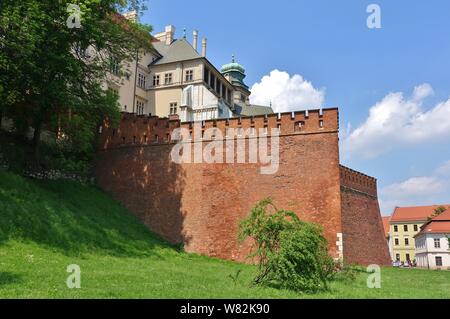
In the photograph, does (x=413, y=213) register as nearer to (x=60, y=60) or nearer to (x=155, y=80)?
(x=155, y=80)

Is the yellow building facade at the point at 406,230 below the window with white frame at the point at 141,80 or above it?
below

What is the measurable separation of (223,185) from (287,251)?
1220cm

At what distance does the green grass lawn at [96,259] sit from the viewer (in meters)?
9.99

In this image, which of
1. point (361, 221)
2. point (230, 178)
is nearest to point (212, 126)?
point (230, 178)

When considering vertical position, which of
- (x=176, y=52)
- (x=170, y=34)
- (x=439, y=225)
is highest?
(x=170, y=34)

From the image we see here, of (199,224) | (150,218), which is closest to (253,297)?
(199,224)

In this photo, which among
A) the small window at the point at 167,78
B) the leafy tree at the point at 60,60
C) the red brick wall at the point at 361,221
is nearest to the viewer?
the leafy tree at the point at 60,60

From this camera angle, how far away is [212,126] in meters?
24.2

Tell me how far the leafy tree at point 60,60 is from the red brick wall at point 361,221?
45.5ft

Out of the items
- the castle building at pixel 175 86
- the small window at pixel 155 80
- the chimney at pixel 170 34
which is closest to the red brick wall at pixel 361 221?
the castle building at pixel 175 86

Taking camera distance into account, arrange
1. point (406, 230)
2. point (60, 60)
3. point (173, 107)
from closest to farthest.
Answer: point (60, 60), point (173, 107), point (406, 230)

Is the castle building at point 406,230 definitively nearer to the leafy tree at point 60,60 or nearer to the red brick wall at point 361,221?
the red brick wall at point 361,221
